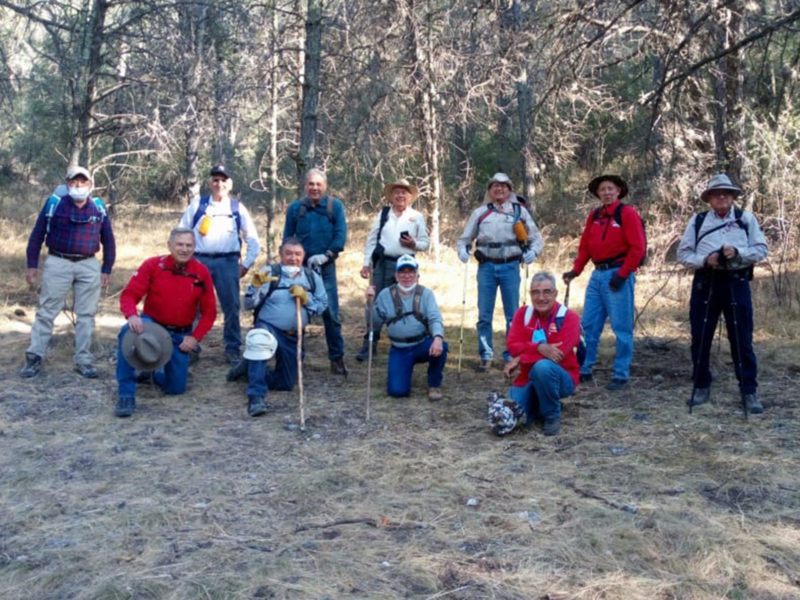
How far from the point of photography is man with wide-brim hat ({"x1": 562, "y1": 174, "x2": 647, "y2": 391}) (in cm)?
651

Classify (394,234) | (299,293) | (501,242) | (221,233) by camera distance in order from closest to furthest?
(299,293)
(501,242)
(221,233)
(394,234)

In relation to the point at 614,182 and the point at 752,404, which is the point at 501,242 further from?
the point at 752,404

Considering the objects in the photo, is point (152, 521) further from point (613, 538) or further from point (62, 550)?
point (613, 538)

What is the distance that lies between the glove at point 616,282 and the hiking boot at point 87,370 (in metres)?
4.63

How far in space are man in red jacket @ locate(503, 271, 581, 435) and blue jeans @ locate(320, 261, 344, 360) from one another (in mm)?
2040

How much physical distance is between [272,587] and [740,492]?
8.88 ft

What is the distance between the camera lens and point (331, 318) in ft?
23.6

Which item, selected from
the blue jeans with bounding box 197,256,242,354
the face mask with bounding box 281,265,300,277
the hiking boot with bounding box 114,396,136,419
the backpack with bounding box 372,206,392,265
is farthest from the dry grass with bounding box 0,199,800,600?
the backpack with bounding box 372,206,392,265

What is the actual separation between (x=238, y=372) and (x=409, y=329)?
5.20 ft

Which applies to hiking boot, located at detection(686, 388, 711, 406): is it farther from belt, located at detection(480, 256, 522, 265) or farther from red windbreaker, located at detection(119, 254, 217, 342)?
red windbreaker, located at detection(119, 254, 217, 342)

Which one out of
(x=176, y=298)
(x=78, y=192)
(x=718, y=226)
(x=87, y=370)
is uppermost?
(x=78, y=192)

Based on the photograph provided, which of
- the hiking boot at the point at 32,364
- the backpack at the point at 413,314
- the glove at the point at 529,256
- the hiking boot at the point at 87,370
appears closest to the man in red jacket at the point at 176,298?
the hiking boot at the point at 87,370

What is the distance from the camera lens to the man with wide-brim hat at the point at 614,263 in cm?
651

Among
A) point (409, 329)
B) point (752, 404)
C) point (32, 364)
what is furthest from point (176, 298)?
point (752, 404)
